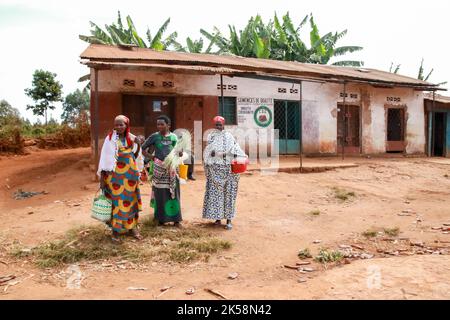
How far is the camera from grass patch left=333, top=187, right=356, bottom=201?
25.7 feet

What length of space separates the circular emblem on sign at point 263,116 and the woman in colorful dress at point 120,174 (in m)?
8.25


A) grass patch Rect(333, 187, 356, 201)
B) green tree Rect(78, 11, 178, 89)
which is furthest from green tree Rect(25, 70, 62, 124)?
grass patch Rect(333, 187, 356, 201)

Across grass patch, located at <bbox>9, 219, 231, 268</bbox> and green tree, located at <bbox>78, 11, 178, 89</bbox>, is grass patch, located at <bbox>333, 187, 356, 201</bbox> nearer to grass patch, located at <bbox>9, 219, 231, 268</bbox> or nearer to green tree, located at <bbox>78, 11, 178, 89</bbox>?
grass patch, located at <bbox>9, 219, 231, 268</bbox>

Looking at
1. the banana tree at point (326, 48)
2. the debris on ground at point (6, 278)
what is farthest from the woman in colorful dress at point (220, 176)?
the banana tree at point (326, 48)

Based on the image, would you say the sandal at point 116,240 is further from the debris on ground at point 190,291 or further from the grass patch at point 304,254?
the grass patch at point 304,254

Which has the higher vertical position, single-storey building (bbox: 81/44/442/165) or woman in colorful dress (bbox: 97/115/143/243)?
single-storey building (bbox: 81/44/442/165)

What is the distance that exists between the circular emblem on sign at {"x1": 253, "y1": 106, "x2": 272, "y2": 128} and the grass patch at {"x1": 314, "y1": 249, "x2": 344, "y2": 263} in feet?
28.0

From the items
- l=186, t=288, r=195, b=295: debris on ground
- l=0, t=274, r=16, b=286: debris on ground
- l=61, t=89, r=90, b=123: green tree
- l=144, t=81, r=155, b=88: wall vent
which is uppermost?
l=61, t=89, r=90, b=123: green tree

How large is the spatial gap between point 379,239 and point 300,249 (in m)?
1.19

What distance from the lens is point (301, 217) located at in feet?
20.8

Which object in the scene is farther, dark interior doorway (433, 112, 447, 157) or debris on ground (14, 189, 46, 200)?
dark interior doorway (433, 112, 447, 157)

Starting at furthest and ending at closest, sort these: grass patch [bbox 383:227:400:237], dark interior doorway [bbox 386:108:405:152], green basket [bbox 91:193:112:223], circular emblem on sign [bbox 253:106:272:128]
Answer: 1. dark interior doorway [bbox 386:108:405:152]
2. circular emblem on sign [bbox 253:106:272:128]
3. grass patch [bbox 383:227:400:237]
4. green basket [bbox 91:193:112:223]

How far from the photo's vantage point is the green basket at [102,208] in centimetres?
455

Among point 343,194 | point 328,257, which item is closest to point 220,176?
point 328,257
